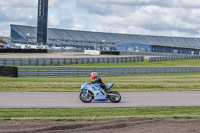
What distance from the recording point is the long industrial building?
3957 inches

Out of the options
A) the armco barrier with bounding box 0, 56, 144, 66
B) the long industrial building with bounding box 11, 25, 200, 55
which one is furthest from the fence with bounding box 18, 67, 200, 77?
the long industrial building with bounding box 11, 25, 200, 55

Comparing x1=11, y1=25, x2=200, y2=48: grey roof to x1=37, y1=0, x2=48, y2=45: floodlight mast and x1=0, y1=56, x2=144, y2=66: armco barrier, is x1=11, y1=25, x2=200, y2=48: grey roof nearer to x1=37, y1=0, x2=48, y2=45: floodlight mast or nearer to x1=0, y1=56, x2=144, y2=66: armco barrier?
x1=37, y1=0, x2=48, y2=45: floodlight mast

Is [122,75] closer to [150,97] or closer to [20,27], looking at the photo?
[150,97]

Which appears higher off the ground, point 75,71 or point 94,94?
point 75,71

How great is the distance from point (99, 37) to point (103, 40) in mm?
14194

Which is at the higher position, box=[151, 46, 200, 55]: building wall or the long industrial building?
the long industrial building

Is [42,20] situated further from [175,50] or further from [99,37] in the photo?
[99,37]

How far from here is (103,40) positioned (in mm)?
112875

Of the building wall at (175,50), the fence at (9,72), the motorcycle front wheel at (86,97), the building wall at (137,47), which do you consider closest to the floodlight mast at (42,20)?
the building wall at (137,47)

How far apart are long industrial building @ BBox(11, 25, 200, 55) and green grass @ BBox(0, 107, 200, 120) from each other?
74.9 meters

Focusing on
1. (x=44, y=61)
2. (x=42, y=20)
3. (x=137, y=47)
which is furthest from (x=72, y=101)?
(x=137, y=47)

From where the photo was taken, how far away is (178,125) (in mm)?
10305

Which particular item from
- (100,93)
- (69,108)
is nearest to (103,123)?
(69,108)

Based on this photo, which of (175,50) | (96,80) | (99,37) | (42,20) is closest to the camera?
(96,80)
